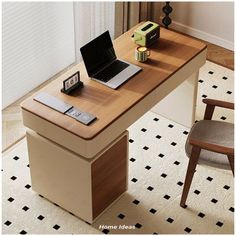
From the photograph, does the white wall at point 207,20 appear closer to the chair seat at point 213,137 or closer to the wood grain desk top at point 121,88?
the wood grain desk top at point 121,88

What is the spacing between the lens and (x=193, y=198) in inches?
197

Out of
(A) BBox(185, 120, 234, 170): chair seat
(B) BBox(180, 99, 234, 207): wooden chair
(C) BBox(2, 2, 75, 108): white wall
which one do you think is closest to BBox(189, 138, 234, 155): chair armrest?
(B) BBox(180, 99, 234, 207): wooden chair

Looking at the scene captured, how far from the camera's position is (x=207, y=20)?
21.5 feet

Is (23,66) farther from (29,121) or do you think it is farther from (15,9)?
(29,121)

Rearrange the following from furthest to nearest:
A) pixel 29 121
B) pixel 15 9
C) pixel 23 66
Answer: pixel 23 66
pixel 15 9
pixel 29 121


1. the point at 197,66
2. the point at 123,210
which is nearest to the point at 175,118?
the point at 197,66

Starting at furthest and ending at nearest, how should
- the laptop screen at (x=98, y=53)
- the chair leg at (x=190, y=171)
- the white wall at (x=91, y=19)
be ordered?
the white wall at (x=91, y=19), the laptop screen at (x=98, y=53), the chair leg at (x=190, y=171)

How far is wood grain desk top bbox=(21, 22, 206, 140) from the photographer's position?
14.5ft

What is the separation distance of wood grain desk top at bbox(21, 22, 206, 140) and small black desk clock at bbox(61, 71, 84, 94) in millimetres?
37

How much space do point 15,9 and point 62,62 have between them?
0.90 m

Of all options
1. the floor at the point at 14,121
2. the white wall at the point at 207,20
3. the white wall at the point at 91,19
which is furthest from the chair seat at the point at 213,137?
the white wall at the point at 207,20

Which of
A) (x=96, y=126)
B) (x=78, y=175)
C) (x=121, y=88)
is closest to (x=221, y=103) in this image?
(x=121, y=88)

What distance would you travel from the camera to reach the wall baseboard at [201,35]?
656cm

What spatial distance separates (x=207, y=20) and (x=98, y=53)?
6.76 feet
